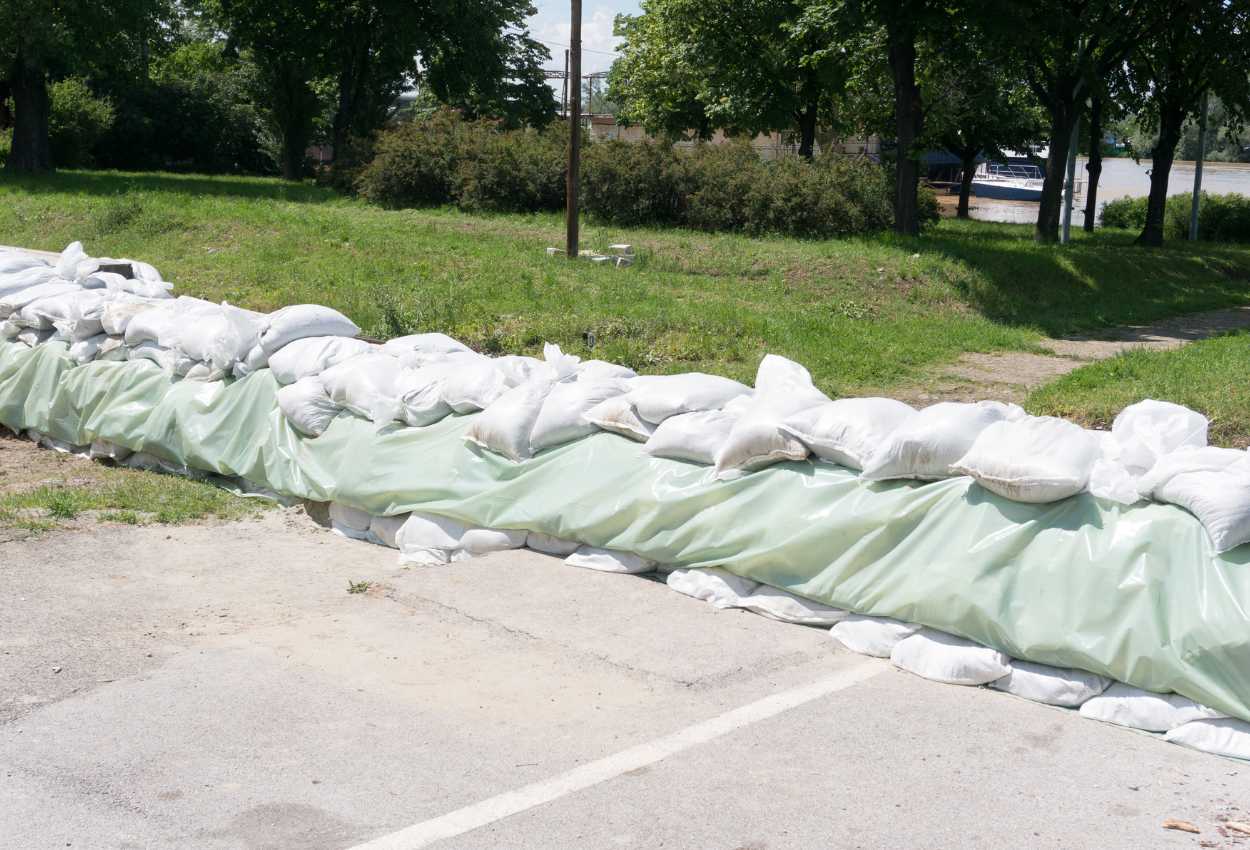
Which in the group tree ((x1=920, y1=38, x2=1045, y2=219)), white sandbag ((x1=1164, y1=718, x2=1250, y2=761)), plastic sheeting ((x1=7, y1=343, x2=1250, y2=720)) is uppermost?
tree ((x1=920, y1=38, x2=1045, y2=219))

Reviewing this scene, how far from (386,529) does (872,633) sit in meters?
2.93

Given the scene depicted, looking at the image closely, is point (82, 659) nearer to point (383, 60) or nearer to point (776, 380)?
point (776, 380)

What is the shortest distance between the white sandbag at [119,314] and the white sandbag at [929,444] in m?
5.77

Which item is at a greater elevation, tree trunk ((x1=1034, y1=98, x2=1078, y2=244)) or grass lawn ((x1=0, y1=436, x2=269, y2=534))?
tree trunk ((x1=1034, y1=98, x2=1078, y2=244))

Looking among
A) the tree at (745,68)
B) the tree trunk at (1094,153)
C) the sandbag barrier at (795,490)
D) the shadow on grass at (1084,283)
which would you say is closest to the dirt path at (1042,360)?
the shadow on grass at (1084,283)

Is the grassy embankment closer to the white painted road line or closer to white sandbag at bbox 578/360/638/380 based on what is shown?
white sandbag at bbox 578/360/638/380

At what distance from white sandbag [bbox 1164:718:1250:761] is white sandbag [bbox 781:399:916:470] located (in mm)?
1529

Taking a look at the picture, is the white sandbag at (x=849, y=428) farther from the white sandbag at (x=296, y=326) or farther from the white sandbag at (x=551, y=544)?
the white sandbag at (x=296, y=326)

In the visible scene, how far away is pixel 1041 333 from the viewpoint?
50.0ft

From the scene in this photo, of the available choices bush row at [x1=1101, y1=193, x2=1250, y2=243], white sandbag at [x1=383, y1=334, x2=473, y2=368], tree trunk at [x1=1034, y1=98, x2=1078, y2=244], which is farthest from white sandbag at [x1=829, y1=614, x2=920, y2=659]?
bush row at [x1=1101, y1=193, x2=1250, y2=243]

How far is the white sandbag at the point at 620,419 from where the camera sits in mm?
6164

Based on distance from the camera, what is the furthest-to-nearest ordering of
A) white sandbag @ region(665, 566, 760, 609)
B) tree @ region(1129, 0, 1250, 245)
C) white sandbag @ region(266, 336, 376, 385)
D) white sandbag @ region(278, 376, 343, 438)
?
tree @ region(1129, 0, 1250, 245)
white sandbag @ region(266, 336, 376, 385)
white sandbag @ region(278, 376, 343, 438)
white sandbag @ region(665, 566, 760, 609)

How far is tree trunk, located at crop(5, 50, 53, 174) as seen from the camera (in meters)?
28.6

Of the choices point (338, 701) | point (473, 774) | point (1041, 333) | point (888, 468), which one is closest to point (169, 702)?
point (338, 701)
